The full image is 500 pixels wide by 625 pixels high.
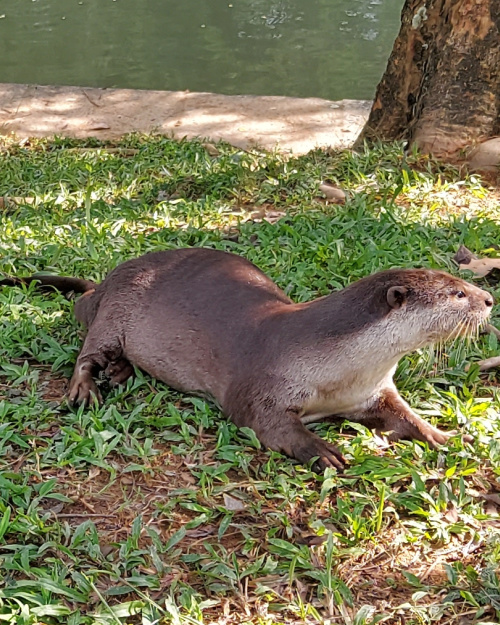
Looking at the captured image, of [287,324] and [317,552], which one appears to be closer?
[317,552]

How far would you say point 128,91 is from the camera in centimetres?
802

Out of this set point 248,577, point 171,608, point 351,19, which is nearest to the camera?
point 171,608

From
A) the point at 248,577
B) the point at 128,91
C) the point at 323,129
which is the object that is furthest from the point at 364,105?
the point at 248,577

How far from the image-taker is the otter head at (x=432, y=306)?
2893mm

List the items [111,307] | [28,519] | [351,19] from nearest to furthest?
[28,519] → [111,307] → [351,19]

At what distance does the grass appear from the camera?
2334 mm

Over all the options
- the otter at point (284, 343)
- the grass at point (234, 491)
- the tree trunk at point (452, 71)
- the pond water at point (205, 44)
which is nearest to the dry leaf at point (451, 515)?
the grass at point (234, 491)

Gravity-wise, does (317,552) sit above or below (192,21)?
above

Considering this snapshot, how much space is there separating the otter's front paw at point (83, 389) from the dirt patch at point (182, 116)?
3345mm

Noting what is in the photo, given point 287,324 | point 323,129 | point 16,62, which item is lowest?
point 16,62

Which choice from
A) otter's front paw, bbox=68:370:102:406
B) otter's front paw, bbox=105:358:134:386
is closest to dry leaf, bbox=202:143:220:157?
otter's front paw, bbox=105:358:134:386

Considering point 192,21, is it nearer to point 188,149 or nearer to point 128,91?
point 128,91

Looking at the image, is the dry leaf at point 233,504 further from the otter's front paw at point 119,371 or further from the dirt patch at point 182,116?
the dirt patch at point 182,116

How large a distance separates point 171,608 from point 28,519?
1.89ft
